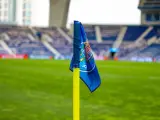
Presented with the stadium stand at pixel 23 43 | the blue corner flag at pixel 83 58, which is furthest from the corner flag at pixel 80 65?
the stadium stand at pixel 23 43

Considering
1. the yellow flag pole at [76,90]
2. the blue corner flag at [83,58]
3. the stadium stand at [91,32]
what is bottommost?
the stadium stand at [91,32]

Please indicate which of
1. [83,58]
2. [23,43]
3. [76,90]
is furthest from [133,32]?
[76,90]

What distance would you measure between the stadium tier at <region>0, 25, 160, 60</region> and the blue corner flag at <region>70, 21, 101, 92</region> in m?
49.4

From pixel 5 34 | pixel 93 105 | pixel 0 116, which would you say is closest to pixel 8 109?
pixel 0 116

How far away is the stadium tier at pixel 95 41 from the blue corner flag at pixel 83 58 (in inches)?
1944

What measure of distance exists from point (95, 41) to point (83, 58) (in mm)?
54751

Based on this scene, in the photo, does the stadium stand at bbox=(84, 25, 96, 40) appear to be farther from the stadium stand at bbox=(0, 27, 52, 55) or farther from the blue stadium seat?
the stadium stand at bbox=(0, 27, 52, 55)

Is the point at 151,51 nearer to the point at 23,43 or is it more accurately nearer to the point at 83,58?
the point at 23,43

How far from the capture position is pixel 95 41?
58.1m

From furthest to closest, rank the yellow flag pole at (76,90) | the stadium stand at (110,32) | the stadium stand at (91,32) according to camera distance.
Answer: the stadium stand at (91,32), the stadium stand at (110,32), the yellow flag pole at (76,90)

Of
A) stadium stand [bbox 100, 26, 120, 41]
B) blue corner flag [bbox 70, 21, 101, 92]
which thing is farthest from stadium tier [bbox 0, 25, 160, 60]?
blue corner flag [bbox 70, 21, 101, 92]

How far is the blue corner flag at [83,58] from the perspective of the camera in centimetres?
337

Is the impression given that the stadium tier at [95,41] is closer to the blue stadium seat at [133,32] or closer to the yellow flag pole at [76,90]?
the blue stadium seat at [133,32]

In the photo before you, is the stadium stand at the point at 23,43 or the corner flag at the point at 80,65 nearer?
the corner flag at the point at 80,65
